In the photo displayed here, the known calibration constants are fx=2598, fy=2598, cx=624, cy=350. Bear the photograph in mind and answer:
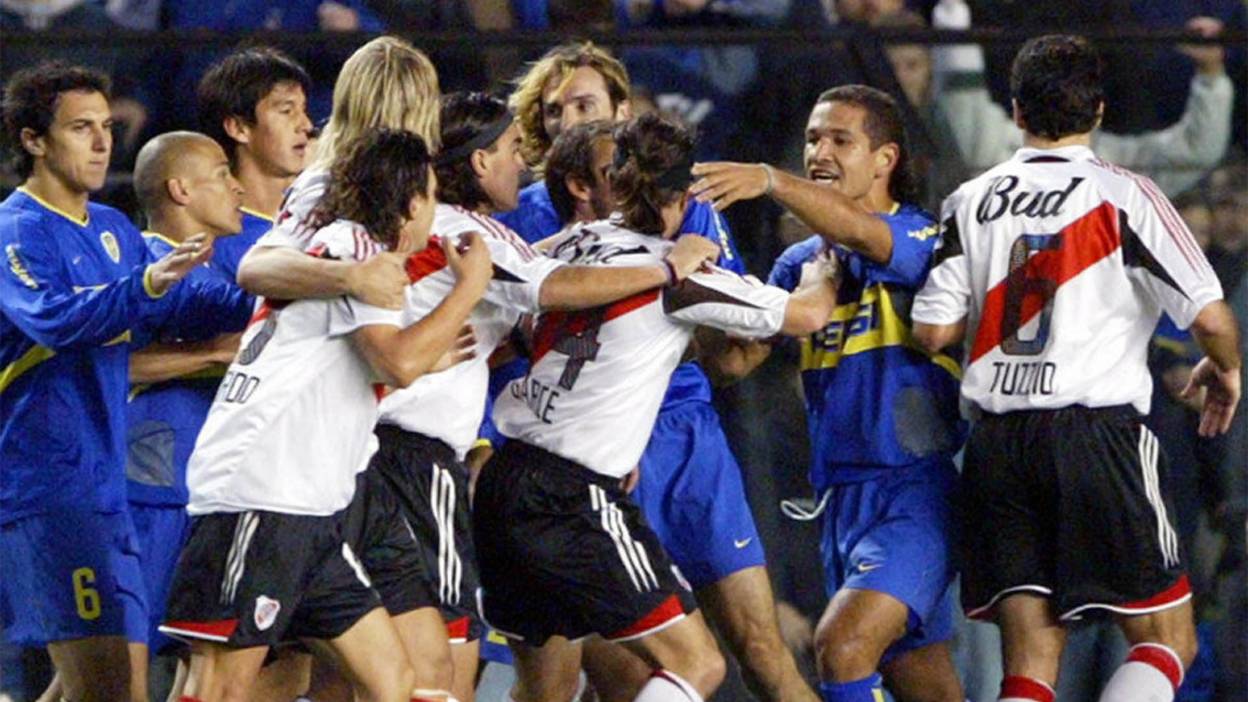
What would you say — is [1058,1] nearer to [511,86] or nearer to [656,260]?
[511,86]

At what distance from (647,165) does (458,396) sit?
0.70 metres

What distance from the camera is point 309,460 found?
5656 millimetres

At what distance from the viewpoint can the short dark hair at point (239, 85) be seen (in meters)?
6.72

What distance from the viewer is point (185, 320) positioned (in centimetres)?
654

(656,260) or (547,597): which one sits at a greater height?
(656,260)

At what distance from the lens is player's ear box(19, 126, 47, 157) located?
21.4ft

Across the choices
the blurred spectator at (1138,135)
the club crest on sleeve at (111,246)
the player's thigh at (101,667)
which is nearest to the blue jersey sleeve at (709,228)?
the club crest on sleeve at (111,246)

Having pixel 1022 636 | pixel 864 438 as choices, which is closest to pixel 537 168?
pixel 864 438

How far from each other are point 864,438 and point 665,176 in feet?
2.97

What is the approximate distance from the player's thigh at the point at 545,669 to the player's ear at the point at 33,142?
1.71 m

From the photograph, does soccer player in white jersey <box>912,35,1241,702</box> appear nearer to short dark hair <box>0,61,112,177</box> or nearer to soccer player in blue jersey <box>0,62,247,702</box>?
soccer player in blue jersey <box>0,62,247,702</box>

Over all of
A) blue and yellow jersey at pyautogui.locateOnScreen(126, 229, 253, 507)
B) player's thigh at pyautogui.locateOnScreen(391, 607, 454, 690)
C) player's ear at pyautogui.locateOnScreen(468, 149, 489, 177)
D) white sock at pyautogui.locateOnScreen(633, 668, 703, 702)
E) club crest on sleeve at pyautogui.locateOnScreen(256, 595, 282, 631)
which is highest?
player's ear at pyautogui.locateOnScreen(468, 149, 489, 177)

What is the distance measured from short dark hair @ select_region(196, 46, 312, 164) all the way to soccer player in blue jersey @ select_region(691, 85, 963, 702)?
135cm

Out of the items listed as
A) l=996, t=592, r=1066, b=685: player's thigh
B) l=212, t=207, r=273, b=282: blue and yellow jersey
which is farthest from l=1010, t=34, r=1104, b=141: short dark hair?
l=212, t=207, r=273, b=282: blue and yellow jersey
